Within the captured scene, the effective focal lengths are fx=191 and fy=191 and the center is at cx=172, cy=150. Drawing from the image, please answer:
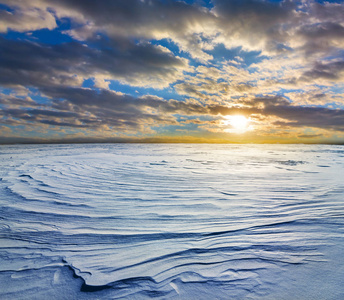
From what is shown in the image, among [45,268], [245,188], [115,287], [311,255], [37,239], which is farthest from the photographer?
[245,188]

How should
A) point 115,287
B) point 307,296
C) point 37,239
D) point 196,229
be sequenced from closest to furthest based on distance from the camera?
point 307,296 → point 115,287 → point 37,239 → point 196,229

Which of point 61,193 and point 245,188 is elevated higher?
point 245,188

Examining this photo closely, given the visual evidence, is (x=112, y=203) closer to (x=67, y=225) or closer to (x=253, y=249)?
(x=67, y=225)

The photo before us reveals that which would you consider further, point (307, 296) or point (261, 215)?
point (261, 215)

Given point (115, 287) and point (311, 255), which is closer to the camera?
point (115, 287)

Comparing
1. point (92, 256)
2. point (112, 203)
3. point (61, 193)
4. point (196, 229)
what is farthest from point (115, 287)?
point (61, 193)

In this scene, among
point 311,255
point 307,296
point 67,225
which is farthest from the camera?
point 67,225

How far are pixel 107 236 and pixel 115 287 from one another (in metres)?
0.86

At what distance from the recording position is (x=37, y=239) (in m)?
2.28

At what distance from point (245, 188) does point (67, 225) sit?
3722 mm

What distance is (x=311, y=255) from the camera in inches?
74.6

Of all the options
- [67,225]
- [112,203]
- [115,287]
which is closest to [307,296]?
[115,287]

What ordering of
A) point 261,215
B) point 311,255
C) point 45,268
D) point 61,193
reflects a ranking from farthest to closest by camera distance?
point 61,193
point 261,215
point 311,255
point 45,268

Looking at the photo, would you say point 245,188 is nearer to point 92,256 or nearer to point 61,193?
point 92,256
